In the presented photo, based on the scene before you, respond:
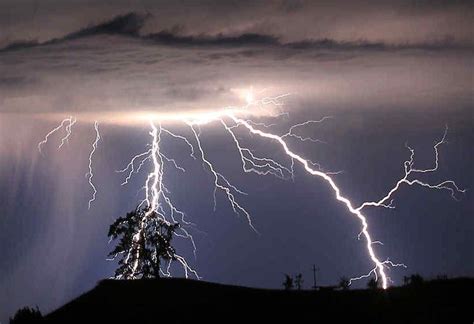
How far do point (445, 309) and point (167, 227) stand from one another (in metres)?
18.1

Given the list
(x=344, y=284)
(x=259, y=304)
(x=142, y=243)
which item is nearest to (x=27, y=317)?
(x=259, y=304)

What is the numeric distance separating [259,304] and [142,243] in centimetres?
1480

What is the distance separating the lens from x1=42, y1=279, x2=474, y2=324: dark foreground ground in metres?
23.2

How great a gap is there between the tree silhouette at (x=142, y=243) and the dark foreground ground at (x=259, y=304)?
39.3ft

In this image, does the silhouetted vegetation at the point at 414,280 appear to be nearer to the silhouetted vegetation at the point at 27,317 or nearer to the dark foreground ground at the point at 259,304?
the dark foreground ground at the point at 259,304

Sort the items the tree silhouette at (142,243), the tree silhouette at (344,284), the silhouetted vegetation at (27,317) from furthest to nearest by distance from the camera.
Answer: the tree silhouette at (142,243) < the tree silhouette at (344,284) < the silhouetted vegetation at (27,317)

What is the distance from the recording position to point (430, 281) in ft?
83.5

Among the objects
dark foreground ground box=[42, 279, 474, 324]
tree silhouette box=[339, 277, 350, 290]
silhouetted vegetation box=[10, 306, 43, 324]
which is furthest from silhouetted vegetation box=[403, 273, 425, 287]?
silhouetted vegetation box=[10, 306, 43, 324]

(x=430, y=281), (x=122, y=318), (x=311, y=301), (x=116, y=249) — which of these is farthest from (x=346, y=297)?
(x=116, y=249)

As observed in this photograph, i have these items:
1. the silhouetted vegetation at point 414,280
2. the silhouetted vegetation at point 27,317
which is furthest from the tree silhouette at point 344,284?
the silhouetted vegetation at point 27,317

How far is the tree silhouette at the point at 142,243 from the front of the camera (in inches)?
1487

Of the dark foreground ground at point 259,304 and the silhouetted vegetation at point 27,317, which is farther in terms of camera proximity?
the silhouetted vegetation at point 27,317

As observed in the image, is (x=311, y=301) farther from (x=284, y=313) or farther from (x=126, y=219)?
(x=126, y=219)

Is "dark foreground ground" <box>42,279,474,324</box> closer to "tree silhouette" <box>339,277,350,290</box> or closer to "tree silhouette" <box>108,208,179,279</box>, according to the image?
"tree silhouette" <box>339,277,350,290</box>
